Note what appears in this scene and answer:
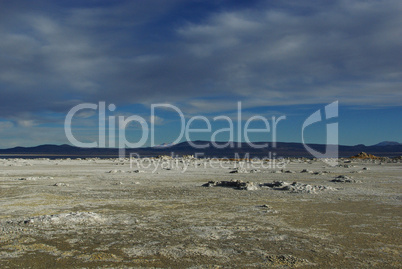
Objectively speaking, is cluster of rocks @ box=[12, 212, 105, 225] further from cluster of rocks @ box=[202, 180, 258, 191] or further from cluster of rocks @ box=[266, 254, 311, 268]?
cluster of rocks @ box=[202, 180, 258, 191]

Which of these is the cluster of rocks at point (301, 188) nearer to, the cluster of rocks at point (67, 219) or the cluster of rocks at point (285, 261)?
the cluster of rocks at point (67, 219)

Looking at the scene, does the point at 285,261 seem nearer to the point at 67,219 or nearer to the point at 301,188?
the point at 67,219

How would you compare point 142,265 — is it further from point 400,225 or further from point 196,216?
point 400,225

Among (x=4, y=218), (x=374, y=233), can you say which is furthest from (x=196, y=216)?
(x=4, y=218)

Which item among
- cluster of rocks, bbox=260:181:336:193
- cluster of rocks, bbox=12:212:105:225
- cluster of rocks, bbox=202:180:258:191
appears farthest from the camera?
cluster of rocks, bbox=202:180:258:191

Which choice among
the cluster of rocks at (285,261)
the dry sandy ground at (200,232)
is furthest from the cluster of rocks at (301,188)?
the cluster of rocks at (285,261)

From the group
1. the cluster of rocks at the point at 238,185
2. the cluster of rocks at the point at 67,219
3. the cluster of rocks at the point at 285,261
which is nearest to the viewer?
the cluster of rocks at the point at 285,261

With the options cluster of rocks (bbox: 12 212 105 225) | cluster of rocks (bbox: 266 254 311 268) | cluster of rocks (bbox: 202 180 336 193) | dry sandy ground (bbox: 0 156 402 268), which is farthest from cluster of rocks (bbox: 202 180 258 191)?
cluster of rocks (bbox: 266 254 311 268)

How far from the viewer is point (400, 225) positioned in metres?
9.62

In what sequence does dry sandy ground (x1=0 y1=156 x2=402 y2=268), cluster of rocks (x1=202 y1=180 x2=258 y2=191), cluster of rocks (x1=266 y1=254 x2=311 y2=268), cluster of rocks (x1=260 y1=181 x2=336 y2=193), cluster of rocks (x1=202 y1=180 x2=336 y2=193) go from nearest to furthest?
1. cluster of rocks (x1=266 y1=254 x2=311 y2=268)
2. dry sandy ground (x1=0 y1=156 x2=402 y2=268)
3. cluster of rocks (x1=260 y1=181 x2=336 y2=193)
4. cluster of rocks (x1=202 y1=180 x2=336 y2=193)
5. cluster of rocks (x1=202 y1=180 x2=258 y2=191)

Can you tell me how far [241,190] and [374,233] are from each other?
9.39m

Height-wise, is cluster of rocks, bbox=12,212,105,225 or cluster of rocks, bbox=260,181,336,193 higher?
cluster of rocks, bbox=12,212,105,225

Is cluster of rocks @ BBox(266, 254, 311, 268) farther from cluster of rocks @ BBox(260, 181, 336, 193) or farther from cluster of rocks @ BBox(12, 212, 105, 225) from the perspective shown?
cluster of rocks @ BBox(260, 181, 336, 193)

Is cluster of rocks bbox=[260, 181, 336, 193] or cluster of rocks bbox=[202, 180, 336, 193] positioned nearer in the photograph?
cluster of rocks bbox=[260, 181, 336, 193]
